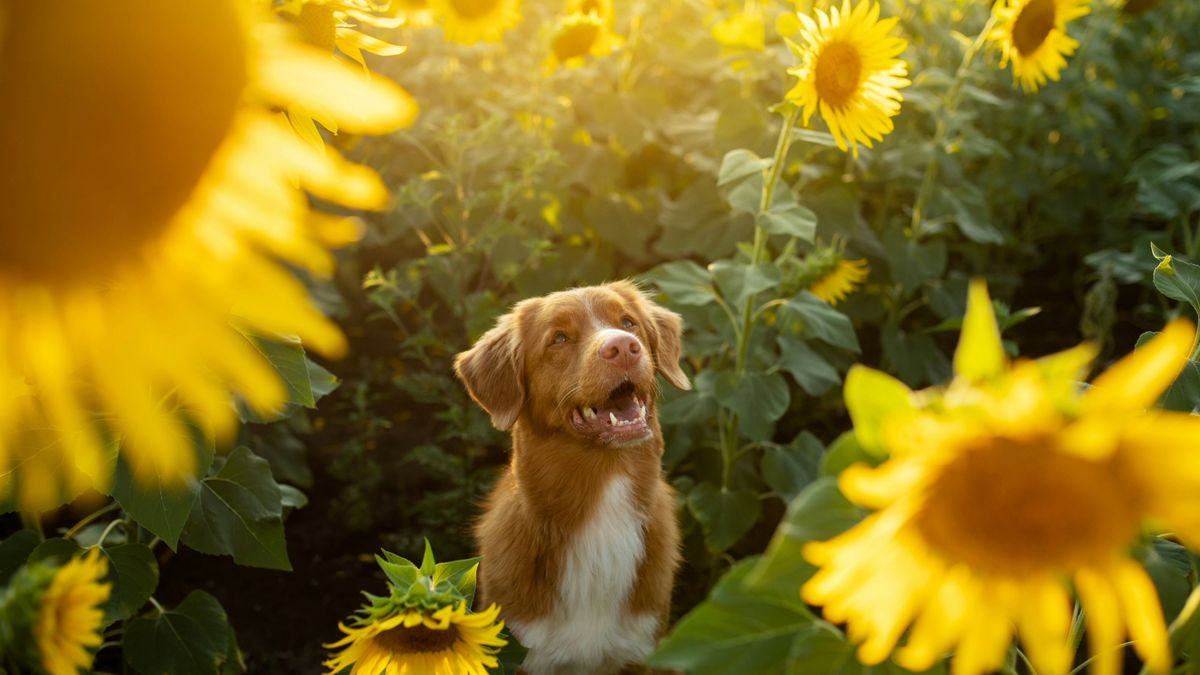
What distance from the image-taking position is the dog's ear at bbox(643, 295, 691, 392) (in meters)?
2.86

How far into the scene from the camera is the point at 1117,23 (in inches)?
226

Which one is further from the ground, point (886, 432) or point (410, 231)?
point (886, 432)

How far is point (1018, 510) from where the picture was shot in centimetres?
94

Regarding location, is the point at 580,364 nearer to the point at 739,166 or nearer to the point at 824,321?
the point at 739,166

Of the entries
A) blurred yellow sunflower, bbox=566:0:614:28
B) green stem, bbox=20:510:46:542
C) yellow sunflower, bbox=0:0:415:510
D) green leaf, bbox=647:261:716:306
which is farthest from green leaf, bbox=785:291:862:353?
green stem, bbox=20:510:46:542

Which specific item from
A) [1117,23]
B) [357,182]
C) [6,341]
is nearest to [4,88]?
[6,341]

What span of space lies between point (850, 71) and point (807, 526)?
181 cm

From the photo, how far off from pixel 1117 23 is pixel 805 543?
5.74 meters

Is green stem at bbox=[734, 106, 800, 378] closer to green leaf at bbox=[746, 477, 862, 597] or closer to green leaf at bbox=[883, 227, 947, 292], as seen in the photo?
green leaf at bbox=[883, 227, 947, 292]

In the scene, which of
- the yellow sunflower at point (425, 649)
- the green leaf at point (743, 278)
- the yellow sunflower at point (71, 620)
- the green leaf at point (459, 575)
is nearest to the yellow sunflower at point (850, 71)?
the green leaf at point (743, 278)

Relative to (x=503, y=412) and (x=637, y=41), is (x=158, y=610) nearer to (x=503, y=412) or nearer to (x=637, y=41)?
(x=503, y=412)

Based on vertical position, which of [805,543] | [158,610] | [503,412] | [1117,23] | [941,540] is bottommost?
[158,610]

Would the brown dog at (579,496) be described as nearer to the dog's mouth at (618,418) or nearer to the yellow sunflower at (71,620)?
the dog's mouth at (618,418)

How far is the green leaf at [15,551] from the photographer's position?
7.67 feet
